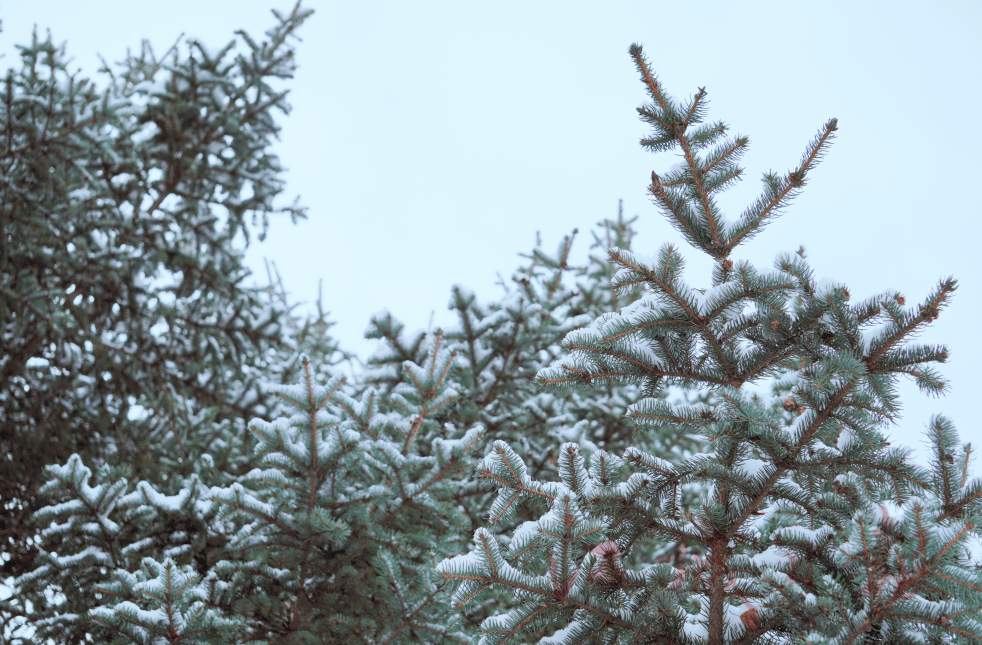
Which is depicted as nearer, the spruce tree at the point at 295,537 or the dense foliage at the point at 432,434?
the dense foliage at the point at 432,434

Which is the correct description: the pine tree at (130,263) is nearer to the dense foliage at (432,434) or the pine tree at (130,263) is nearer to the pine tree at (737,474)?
the dense foliage at (432,434)

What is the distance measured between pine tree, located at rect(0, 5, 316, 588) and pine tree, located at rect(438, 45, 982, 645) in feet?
13.6

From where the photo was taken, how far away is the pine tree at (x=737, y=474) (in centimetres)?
208

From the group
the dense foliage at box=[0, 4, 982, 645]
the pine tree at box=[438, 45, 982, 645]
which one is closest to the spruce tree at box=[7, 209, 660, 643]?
the dense foliage at box=[0, 4, 982, 645]

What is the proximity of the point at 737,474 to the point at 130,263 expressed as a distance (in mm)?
6429

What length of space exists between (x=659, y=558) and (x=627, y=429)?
1.23 meters

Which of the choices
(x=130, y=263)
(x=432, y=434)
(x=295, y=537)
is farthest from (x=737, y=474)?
(x=130, y=263)

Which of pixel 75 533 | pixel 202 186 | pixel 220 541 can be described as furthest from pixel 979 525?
pixel 202 186

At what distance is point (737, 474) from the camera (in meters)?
2.41

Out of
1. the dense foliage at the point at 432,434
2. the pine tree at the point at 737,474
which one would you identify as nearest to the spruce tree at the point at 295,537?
the dense foliage at the point at 432,434

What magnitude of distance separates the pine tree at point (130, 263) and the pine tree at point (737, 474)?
13.6 feet

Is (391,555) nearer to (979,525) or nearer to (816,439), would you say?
(816,439)

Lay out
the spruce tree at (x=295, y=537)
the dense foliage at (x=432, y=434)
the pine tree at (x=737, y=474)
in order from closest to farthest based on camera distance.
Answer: the pine tree at (x=737, y=474) → the dense foliage at (x=432, y=434) → the spruce tree at (x=295, y=537)

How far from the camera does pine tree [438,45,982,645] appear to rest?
6.83 feet
